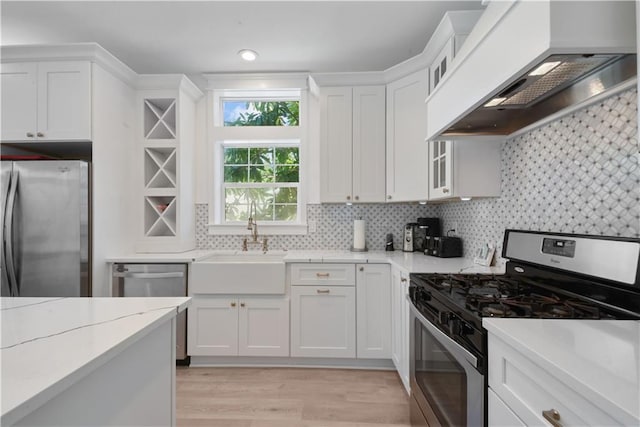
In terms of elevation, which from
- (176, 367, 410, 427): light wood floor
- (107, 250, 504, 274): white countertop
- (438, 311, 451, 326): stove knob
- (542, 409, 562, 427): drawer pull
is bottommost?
(176, 367, 410, 427): light wood floor

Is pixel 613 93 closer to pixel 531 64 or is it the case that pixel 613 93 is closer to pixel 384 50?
pixel 531 64

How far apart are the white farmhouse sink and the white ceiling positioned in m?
1.82

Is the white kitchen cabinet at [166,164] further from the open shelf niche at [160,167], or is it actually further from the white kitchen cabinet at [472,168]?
the white kitchen cabinet at [472,168]

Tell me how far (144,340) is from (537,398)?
44.5 inches

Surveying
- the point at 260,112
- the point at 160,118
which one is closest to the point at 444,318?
the point at 260,112

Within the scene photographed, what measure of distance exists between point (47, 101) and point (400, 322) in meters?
3.17

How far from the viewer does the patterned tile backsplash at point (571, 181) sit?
1108 mm

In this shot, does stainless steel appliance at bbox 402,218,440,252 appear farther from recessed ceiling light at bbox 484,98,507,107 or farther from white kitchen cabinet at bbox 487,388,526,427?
white kitchen cabinet at bbox 487,388,526,427

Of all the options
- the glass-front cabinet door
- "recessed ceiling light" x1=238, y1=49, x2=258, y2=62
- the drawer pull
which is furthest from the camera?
"recessed ceiling light" x1=238, y1=49, x2=258, y2=62

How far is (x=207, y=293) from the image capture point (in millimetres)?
2381

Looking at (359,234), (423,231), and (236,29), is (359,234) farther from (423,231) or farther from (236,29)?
(236,29)

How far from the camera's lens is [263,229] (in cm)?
300

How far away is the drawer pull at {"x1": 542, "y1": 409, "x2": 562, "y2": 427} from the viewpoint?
2.14 feet

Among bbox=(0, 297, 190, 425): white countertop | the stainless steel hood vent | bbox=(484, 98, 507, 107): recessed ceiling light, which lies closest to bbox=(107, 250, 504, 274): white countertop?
the stainless steel hood vent
